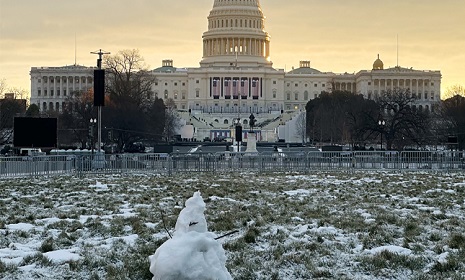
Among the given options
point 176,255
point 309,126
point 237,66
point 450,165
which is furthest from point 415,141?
point 237,66

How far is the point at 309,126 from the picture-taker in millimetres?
103750

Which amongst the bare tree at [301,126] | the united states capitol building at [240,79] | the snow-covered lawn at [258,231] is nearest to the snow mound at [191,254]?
the snow-covered lawn at [258,231]

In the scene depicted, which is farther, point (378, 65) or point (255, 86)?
point (378, 65)

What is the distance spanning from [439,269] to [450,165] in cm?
2609

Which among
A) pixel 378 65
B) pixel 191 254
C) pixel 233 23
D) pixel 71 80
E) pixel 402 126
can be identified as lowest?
pixel 191 254

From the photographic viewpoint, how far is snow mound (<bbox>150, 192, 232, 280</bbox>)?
269 inches

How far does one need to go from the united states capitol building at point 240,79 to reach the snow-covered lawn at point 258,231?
132 metres

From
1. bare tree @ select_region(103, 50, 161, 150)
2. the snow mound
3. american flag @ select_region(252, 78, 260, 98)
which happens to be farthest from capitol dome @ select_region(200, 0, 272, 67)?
the snow mound

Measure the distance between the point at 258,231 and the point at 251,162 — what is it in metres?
22.4

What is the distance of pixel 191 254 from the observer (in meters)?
6.95

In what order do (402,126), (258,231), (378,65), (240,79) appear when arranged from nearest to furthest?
(258,231) → (402,126) → (240,79) → (378,65)

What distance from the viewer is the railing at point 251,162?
106 ft

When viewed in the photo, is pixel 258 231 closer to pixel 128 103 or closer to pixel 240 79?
pixel 128 103

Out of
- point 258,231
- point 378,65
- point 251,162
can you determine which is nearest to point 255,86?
point 378,65
